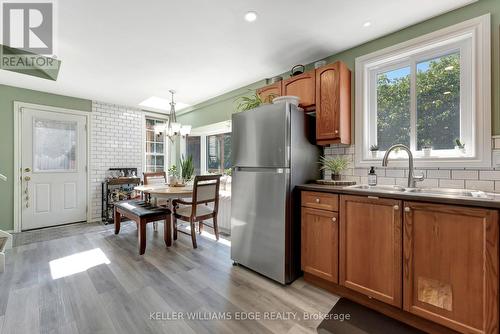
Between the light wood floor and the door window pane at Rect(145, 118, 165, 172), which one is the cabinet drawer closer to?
the light wood floor

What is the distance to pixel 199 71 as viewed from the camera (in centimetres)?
304

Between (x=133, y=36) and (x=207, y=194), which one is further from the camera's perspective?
(x=207, y=194)

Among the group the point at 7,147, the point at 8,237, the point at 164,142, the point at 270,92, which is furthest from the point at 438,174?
the point at 7,147

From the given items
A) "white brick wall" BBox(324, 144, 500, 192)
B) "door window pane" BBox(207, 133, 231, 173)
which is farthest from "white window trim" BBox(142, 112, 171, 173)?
"white brick wall" BBox(324, 144, 500, 192)

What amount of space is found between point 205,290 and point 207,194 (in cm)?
136

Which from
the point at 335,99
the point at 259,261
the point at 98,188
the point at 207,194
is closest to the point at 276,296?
the point at 259,261

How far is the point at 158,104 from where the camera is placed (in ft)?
15.3

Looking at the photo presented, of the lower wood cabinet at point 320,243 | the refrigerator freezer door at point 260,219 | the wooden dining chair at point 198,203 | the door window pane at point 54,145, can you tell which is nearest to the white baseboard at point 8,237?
the door window pane at point 54,145

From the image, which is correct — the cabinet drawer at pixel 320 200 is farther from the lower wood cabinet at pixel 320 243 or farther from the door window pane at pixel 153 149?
the door window pane at pixel 153 149

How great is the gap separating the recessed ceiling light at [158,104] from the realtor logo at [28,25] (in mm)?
1858

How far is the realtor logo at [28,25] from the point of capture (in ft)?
5.97

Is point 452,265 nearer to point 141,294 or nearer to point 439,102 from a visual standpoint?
point 439,102

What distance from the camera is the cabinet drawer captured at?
189 centimetres

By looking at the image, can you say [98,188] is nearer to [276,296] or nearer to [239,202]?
[239,202]
